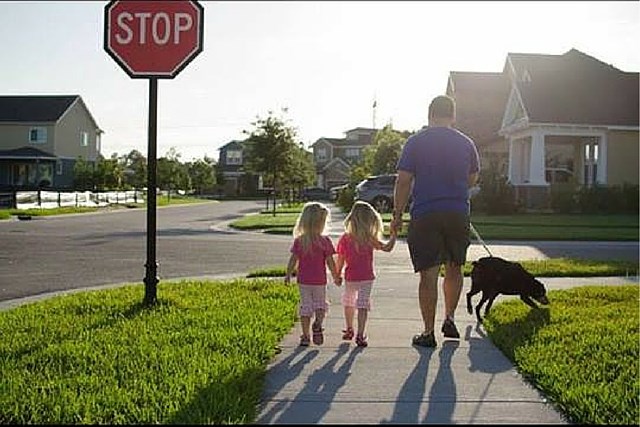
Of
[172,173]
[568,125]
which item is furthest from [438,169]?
[172,173]

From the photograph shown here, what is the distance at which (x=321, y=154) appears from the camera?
4099 inches

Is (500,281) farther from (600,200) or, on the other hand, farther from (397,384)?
(600,200)

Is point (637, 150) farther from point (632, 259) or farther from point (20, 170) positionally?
point (20, 170)

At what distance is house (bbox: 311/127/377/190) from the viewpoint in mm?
95625

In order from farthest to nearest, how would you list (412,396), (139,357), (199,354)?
(199,354) → (139,357) → (412,396)

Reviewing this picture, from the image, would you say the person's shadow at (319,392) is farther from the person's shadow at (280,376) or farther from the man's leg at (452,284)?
the man's leg at (452,284)

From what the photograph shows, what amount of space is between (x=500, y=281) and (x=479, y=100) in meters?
38.8

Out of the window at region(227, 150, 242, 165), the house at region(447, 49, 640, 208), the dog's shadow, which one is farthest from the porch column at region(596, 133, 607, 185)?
the window at region(227, 150, 242, 165)

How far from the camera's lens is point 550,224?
80.5 ft

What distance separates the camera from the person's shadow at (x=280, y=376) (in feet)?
15.6

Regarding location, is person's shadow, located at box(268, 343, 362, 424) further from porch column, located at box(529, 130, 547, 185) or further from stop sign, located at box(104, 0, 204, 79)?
porch column, located at box(529, 130, 547, 185)

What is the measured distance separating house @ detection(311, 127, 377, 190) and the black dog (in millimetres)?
86187

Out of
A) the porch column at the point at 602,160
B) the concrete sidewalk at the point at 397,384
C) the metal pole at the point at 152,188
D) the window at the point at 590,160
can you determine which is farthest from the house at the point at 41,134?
the window at the point at 590,160

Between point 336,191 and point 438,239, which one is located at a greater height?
point 438,239
